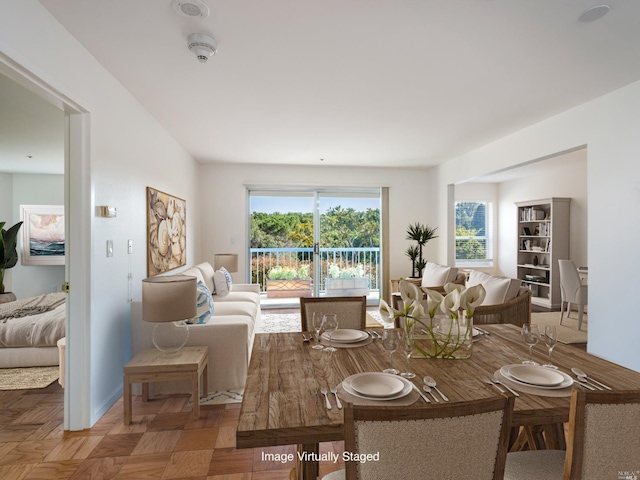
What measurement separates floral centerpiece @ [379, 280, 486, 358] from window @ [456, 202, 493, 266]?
6.60 m

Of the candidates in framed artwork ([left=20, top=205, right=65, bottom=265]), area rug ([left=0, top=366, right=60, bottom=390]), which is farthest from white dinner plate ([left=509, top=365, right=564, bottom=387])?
framed artwork ([left=20, top=205, right=65, bottom=265])

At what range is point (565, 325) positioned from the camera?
478cm

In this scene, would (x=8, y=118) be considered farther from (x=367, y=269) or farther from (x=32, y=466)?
(x=367, y=269)

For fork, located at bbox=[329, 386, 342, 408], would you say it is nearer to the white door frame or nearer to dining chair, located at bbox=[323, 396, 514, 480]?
dining chair, located at bbox=[323, 396, 514, 480]

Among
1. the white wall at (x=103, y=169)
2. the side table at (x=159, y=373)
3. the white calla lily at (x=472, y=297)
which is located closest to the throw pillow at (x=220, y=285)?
the white wall at (x=103, y=169)

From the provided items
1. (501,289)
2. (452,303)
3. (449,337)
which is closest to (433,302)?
(452,303)

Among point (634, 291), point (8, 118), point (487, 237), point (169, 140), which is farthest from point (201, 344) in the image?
point (487, 237)

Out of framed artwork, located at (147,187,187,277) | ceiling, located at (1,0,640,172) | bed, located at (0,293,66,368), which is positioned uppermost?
ceiling, located at (1,0,640,172)

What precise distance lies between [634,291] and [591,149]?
1314 millimetres

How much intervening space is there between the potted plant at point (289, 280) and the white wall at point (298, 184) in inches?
25.2

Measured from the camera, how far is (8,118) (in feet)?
11.1

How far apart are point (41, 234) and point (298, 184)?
A: 4.43 metres

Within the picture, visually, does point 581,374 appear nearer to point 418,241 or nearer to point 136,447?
point 136,447

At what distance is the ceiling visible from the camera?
1.87 meters
